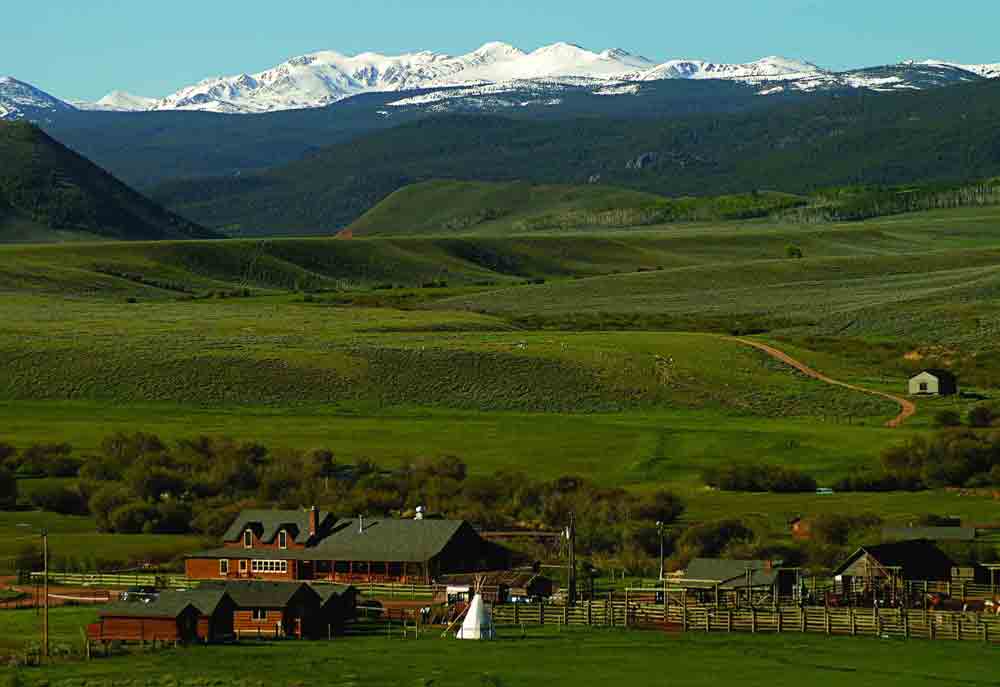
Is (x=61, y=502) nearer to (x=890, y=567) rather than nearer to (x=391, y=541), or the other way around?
(x=391, y=541)

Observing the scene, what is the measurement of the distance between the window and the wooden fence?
40.5 feet

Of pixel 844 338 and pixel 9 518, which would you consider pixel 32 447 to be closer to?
pixel 9 518

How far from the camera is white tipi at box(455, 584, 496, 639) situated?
171 feet

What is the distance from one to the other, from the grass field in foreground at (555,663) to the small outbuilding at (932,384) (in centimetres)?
6228

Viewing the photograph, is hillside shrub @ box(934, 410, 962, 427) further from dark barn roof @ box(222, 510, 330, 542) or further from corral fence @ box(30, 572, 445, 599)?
corral fence @ box(30, 572, 445, 599)

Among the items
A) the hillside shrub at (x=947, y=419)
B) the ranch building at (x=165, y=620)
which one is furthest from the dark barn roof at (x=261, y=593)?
the hillside shrub at (x=947, y=419)

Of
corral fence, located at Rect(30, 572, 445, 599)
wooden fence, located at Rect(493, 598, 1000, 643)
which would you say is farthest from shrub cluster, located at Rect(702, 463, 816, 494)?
wooden fence, located at Rect(493, 598, 1000, 643)

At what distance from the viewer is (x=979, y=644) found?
5003 centimetres

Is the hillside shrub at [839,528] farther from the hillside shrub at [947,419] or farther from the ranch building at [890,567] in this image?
the hillside shrub at [947,419]

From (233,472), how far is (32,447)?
10703 mm

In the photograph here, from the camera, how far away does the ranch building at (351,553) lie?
65.2 metres

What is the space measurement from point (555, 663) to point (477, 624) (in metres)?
5.23

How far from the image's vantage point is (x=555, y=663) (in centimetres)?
4728

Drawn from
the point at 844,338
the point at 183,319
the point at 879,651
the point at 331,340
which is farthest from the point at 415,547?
the point at 183,319
